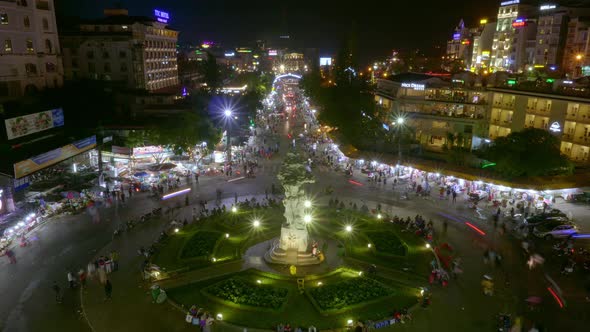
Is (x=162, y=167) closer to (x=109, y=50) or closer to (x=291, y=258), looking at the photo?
(x=291, y=258)

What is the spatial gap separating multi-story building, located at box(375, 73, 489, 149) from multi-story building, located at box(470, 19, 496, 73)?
51755mm

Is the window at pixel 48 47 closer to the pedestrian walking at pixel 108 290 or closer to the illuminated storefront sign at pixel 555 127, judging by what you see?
the pedestrian walking at pixel 108 290

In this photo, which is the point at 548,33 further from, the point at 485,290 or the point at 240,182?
the point at 485,290

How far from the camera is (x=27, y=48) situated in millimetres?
54219

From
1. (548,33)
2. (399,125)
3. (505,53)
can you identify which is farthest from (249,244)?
(505,53)

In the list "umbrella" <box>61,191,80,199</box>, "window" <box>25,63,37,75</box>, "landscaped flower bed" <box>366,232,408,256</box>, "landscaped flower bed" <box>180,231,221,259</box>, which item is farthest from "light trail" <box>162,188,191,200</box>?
"window" <box>25,63,37,75</box>

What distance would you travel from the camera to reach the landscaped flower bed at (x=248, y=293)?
2350cm

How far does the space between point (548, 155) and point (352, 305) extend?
31113 millimetres

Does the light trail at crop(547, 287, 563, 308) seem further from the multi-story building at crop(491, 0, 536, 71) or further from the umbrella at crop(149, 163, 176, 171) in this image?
the multi-story building at crop(491, 0, 536, 71)

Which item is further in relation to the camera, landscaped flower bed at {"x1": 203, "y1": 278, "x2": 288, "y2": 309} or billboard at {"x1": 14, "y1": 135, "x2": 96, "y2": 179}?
billboard at {"x1": 14, "y1": 135, "x2": 96, "y2": 179}

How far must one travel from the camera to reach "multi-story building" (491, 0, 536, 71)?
320 ft

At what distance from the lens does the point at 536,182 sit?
138ft

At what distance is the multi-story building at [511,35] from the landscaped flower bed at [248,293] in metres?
94.9

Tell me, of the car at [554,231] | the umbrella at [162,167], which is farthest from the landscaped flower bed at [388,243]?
the umbrella at [162,167]
